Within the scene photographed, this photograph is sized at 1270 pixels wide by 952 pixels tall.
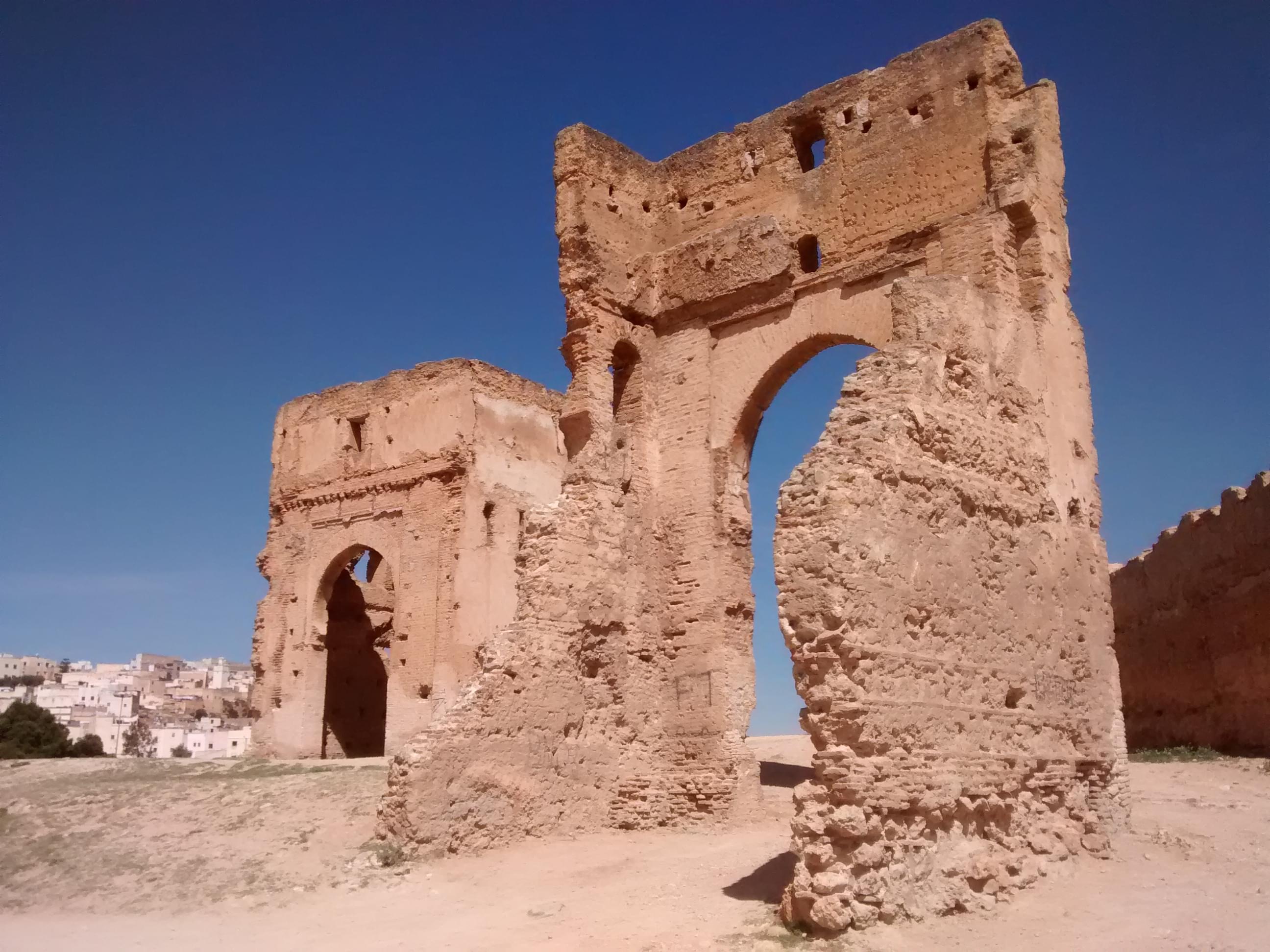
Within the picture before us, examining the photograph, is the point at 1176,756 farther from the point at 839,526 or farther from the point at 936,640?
the point at 839,526

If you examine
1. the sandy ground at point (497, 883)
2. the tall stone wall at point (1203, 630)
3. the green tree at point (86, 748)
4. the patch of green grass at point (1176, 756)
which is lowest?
the sandy ground at point (497, 883)

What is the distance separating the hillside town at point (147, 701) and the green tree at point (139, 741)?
6 centimetres

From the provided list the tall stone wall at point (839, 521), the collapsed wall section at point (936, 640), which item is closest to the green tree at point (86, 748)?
the tall stone wall at point (839, 521)

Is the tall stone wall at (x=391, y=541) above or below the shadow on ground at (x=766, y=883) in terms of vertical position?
above

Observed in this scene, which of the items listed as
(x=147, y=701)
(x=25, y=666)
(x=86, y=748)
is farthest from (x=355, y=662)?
(x=25, y=666)

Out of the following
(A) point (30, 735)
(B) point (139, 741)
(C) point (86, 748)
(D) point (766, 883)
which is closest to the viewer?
(D) point (766, 883)

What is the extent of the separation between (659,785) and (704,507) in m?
2.78

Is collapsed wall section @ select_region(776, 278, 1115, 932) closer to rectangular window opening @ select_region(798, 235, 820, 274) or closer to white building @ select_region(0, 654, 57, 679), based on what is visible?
rectangular window opening @ select_region(798, 235, 820, 274)

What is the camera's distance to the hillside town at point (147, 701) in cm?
4706

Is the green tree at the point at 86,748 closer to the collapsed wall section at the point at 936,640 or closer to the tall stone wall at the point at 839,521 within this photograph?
the tall stone wall at the point at 839,521

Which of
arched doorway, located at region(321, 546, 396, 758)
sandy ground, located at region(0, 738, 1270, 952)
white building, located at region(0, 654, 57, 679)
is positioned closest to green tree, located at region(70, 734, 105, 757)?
arched doorway, located at region(321, 546, 396, 758)

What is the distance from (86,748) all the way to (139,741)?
15.9 meters

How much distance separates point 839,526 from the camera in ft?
23.5

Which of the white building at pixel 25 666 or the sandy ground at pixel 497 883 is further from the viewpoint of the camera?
the white building at pixel 25 666
